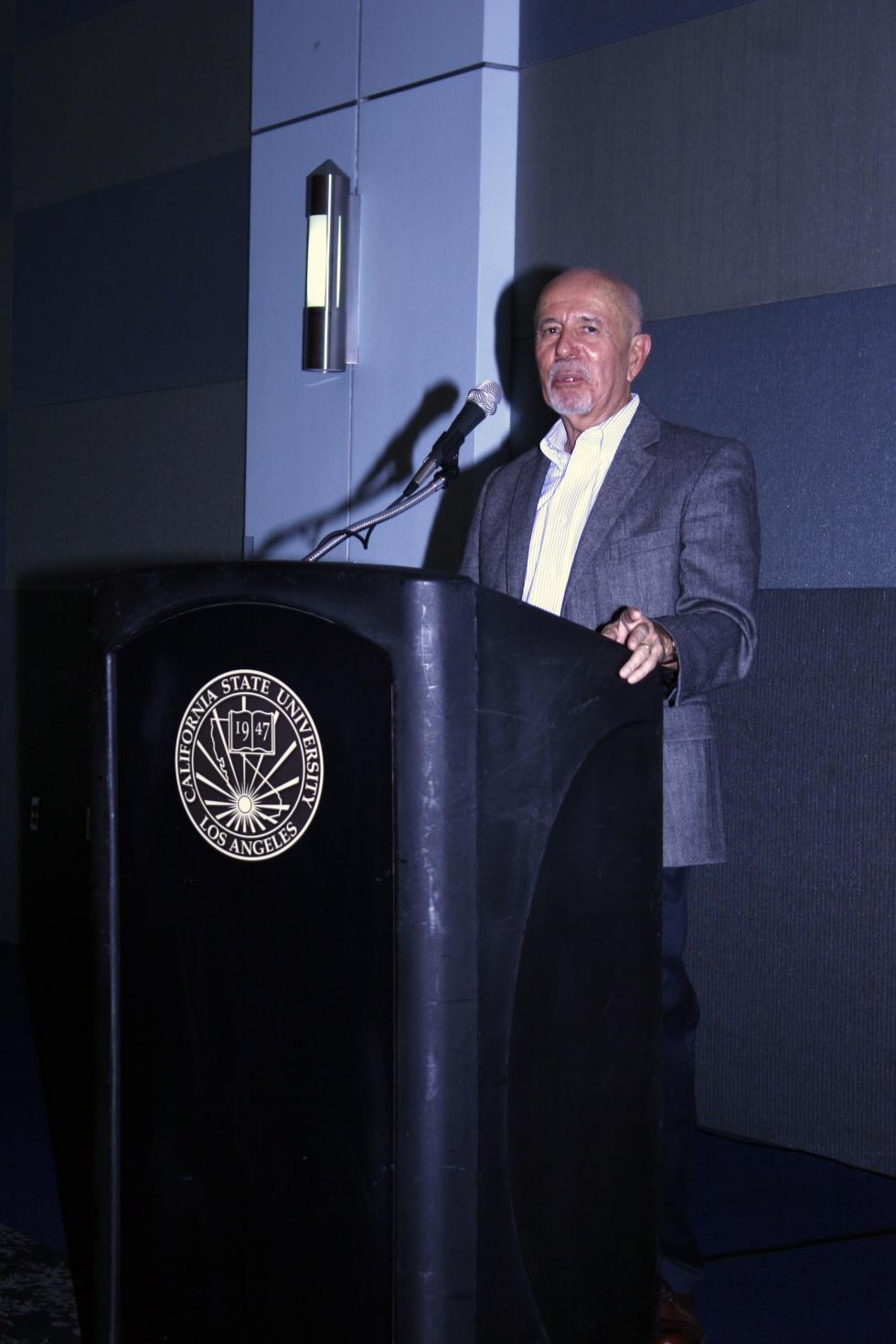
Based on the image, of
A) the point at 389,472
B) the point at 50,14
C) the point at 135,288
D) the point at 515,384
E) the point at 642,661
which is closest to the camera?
the point at 642,661

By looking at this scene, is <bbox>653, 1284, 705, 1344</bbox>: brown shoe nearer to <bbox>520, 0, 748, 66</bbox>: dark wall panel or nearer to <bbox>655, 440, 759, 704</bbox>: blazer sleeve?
<bbox>655, 440, 759, 704</bbox>: blazer sleeve

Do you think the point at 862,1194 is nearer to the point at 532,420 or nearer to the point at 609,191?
the point at 532,420

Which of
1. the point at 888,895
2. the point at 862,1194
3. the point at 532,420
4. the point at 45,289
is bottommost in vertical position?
the point at 862,1194

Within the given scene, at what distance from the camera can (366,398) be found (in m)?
3.63

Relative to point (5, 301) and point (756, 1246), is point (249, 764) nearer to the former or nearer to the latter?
point (756, 1246)

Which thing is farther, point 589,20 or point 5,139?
point 5,139

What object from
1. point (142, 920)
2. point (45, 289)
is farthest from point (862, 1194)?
point (45, 289)

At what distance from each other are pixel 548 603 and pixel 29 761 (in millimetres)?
3137

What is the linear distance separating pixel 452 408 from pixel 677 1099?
190cm

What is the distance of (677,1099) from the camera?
1.96 metres

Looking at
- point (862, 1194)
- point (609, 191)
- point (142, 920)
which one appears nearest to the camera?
point (142, 920)

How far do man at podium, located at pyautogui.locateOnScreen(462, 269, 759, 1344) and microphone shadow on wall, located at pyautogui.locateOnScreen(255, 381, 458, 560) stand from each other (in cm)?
127

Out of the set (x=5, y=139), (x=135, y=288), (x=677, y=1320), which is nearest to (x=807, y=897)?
(x=677, y=1320)

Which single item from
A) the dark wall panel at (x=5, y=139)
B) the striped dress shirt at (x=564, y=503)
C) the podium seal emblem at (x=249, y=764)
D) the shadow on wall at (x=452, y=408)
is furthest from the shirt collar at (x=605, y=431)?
the dark wall panel at (x=5, y=139)
